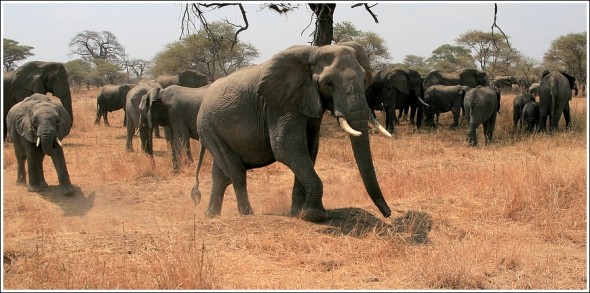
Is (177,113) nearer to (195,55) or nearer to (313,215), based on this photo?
(313,215)

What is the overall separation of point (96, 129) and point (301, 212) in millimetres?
16678

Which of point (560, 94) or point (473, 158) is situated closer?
point (473, 158)

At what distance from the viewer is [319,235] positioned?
227 inches

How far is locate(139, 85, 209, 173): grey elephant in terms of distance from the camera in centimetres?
1180

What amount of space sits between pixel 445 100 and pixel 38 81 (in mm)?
12803

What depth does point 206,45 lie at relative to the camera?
34.1 meters

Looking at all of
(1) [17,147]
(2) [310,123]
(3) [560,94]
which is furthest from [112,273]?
(3) [560,94]

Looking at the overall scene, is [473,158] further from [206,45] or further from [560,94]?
[206,45]

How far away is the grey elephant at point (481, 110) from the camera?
48.0 ft

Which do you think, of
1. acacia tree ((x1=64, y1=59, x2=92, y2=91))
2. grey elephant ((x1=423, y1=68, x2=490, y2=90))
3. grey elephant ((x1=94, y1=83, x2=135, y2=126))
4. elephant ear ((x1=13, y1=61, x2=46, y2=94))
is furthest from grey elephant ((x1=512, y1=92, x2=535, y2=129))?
acacia tree ((x1=64, y1=59, x2=92, y2=91))

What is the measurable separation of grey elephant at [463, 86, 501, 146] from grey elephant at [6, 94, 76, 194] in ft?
32.2

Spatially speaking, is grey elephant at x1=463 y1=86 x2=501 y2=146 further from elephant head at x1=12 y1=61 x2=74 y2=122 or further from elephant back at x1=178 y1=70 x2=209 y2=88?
elephant head at x1=12 y1=61 x2=74 y2=122

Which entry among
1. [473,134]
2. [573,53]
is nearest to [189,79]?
[473,134]

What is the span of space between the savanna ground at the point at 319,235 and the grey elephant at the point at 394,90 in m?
8.95
